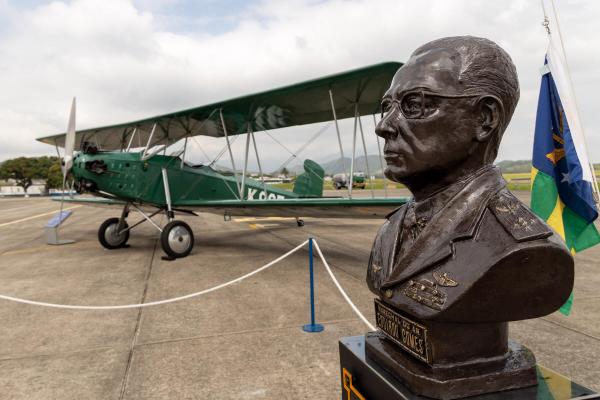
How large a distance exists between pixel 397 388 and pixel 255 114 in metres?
7.43

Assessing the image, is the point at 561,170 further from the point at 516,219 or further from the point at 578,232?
the point at 516,219

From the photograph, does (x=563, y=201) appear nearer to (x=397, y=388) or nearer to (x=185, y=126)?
(x=397, y=388)

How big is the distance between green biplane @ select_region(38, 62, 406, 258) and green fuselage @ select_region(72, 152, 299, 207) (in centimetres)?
2

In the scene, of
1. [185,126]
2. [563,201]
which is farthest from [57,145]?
[563,201]

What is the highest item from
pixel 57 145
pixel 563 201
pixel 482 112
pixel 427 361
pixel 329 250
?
pixel 57 145

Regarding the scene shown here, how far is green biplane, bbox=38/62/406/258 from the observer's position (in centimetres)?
648

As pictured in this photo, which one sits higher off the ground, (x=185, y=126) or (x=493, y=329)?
(x=185, y=126)

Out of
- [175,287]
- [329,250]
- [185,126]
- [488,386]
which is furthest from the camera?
[185,126]

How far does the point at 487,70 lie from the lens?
120cm

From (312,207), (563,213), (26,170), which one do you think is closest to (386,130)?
(563,213)

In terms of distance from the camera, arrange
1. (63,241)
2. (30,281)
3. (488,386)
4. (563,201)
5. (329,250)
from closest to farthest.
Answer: (488,386)
(563,201)
(30,281)
(329,250)
(63,241)

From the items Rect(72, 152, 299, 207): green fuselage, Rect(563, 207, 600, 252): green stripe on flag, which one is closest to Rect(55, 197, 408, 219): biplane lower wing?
Rect(72, 152, 299, 207): green fuselage

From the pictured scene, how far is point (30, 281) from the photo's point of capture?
5641 millimetres

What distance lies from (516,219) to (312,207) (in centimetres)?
553
